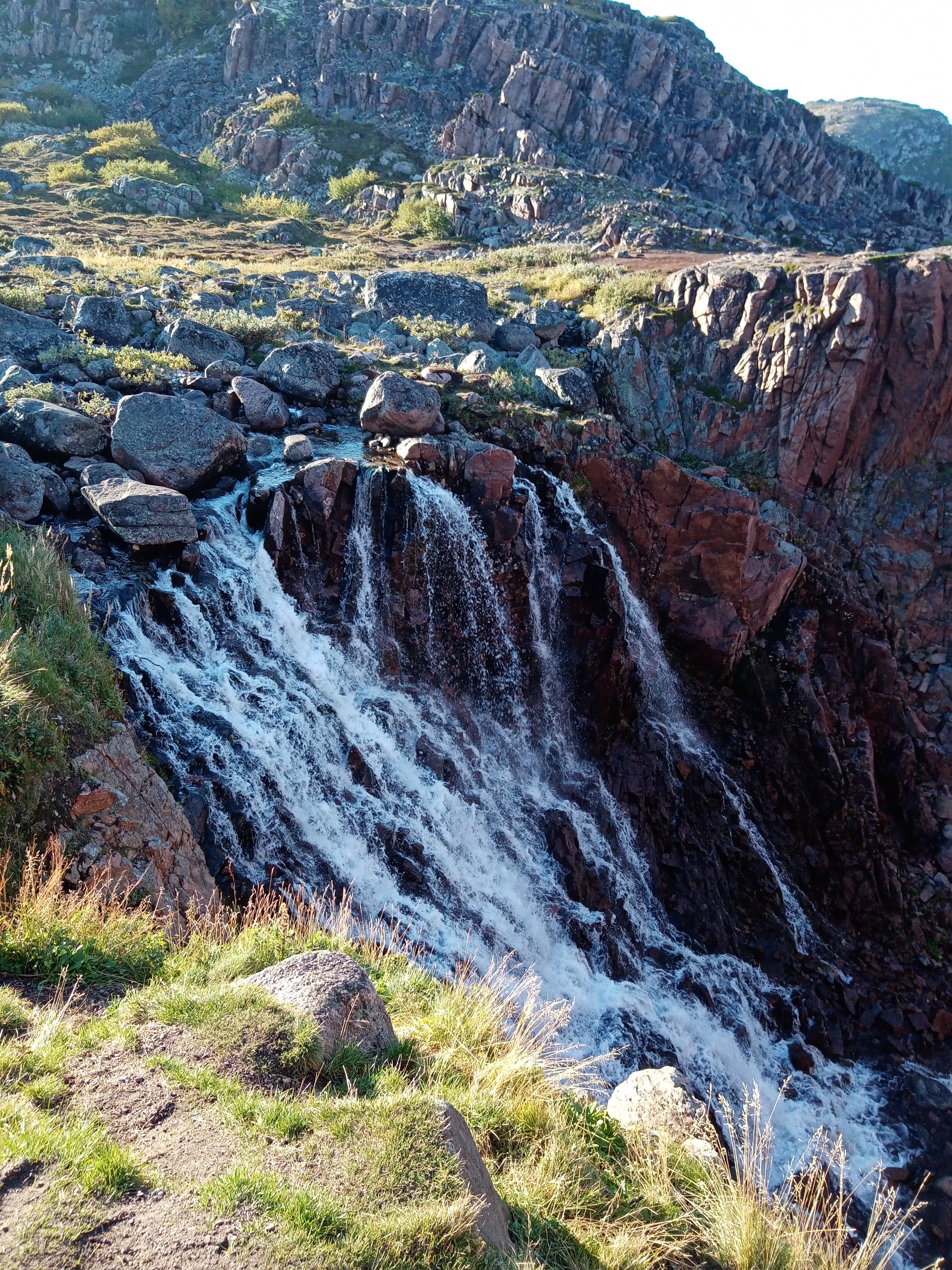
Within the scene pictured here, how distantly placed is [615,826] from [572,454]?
21.0 ft

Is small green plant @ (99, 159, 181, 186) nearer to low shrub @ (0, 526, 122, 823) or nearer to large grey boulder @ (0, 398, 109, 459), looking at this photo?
large grey boulder @ (0, 398, 109, 459)

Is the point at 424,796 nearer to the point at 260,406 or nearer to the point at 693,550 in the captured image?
the point at 260,406

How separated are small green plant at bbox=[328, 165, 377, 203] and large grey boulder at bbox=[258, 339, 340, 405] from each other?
24402 millimetres

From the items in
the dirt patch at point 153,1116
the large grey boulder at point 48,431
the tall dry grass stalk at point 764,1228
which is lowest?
the tall dry grass stalk at point 764,1228

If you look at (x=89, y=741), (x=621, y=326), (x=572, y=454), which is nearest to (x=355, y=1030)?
(x=89, y=741)

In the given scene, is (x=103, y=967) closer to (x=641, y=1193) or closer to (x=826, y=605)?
(x=641, y=1193)

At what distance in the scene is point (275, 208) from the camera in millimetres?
32219

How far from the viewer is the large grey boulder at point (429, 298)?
18.3 meters

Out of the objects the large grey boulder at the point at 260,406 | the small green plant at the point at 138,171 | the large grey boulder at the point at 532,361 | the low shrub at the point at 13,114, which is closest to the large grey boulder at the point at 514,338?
the large grey boulder at the point at 532,361

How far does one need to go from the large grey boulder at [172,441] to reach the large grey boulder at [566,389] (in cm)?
656

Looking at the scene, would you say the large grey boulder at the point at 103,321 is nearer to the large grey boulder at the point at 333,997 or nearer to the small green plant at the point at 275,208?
the large grey boulder at the point at 333,997

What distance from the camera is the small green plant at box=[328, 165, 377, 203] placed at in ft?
110

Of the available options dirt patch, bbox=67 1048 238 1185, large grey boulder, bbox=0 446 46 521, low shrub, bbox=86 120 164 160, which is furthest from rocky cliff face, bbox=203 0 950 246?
dirt patch, bbox=67 1048 238 1185

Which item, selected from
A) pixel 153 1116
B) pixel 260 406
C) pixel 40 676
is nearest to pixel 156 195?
pixel 260 406
